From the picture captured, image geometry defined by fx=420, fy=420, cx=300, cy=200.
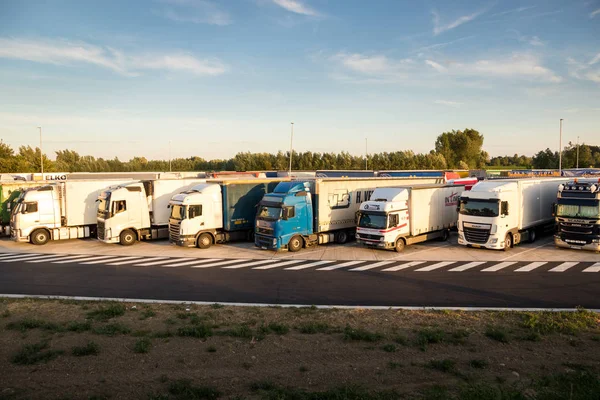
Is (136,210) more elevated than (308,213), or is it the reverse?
(136,210)

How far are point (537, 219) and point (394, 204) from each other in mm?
9018

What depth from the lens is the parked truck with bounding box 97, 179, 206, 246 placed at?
23922mm

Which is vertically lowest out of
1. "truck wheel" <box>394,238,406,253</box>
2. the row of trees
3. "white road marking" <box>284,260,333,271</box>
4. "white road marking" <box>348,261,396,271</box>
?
"white road marking" <box>348,261,396,271</box>

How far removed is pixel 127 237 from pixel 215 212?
5532mm

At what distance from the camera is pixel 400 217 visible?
21.5 meters

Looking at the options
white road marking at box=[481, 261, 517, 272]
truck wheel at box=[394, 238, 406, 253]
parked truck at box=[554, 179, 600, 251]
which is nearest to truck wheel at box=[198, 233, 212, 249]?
truck wheel at box=[394, 238, 406, 253]

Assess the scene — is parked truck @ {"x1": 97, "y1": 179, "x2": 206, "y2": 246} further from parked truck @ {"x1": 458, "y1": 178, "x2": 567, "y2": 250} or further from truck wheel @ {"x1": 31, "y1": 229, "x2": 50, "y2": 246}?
parked truck @ {"x1": 458, "y1": 178, "x2": 567, "y2": 250}

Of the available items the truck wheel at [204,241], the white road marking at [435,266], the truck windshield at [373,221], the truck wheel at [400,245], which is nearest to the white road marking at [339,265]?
the truck windshield at [373,221]

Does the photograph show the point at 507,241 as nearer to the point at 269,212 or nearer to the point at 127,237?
the point at 269,212

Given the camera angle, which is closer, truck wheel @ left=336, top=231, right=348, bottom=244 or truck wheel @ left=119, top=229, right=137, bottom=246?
truck wheel @ left=336, top=231, right=348, bottom=244

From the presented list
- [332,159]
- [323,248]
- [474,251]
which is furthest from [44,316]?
[332,159]

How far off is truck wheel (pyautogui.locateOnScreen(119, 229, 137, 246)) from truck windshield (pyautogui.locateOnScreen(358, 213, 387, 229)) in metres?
13.4

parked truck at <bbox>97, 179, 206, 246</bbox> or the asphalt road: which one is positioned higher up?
parked truck at <bbox>97, 179, 206, 246</bbox>

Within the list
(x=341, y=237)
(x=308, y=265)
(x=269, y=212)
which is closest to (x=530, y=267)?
(x=308, y=265)
